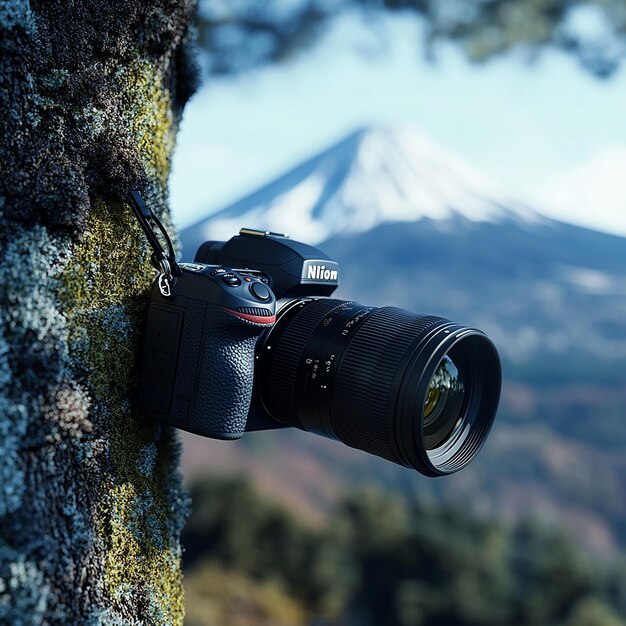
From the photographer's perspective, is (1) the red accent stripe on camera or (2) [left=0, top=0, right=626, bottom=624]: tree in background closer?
(2) [left=0, top=0, right=626, bottom=624]: tree in background

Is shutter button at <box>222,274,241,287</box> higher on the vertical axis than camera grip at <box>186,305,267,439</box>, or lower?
higher

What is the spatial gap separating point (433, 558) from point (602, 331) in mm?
2386

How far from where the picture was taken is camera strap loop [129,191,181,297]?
597mm

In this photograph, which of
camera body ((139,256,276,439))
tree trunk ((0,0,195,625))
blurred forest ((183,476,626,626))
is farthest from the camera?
blurred forest ((183,476,626,626))

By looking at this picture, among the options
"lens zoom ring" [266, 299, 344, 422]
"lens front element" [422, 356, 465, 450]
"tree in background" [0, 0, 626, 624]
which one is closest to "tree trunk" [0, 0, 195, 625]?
"tree in background" [0, 0, 626, 624]

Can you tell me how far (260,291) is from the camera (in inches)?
25.0

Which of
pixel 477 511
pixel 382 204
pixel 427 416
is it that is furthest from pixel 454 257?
pixel 427 416

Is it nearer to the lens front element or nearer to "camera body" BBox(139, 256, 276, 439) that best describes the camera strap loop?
"camera body" BBox(139, 256, 276, 439)

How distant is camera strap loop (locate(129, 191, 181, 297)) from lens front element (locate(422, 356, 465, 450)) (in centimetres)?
26

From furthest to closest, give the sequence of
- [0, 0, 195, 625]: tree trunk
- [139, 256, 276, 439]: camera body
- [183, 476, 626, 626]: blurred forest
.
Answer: [183, 476, 626, 626]: blurred forest < [139, 256, 276, 439]: camera body < [0, 0, 195, 625]: tree trunk

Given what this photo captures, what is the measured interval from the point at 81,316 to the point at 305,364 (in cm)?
22

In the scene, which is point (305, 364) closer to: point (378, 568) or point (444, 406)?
point (444, 406)

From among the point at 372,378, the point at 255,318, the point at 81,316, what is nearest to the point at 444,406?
the point at 372,378

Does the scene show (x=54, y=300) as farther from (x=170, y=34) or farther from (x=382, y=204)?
(x=382, y=204)
